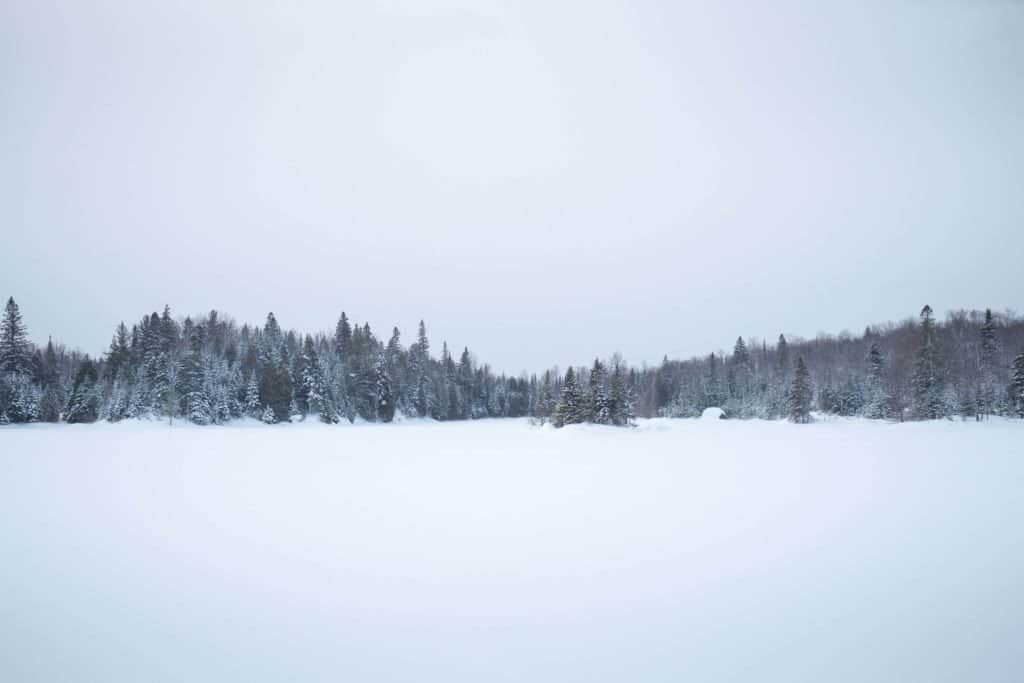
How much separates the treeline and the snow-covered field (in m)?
34.5

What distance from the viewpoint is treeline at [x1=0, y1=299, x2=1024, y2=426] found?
2036 inches

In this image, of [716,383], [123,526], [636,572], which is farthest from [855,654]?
[716,383]

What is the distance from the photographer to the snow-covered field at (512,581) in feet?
16.2

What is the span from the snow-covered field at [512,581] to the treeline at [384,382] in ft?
113

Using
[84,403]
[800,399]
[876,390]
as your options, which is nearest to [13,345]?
[84,403]

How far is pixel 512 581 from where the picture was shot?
7.09 metres

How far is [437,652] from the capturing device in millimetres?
5121

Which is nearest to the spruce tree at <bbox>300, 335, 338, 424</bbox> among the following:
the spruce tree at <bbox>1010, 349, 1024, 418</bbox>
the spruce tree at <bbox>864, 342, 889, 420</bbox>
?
the spruce tree at <bbox>864, 342, 889, 420</bbox>

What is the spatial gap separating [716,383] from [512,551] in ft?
311

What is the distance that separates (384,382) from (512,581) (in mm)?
68274

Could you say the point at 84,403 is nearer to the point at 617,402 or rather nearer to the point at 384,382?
the point at 384,382

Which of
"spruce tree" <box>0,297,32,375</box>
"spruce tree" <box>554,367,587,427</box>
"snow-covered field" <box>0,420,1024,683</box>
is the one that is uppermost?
"spruce tree" <box>0,297,32,375</box>

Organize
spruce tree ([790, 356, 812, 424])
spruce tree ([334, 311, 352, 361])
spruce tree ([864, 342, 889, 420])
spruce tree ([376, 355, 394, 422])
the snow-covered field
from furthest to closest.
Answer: spruce tree ([334, 311, 352, 361]) < spruce tree ([376, 355, 394, 422]) < spruce tree ([790, 356, 812, 424]) < spruce tree ([864, 342, 889, 420]) < the snow-covered field

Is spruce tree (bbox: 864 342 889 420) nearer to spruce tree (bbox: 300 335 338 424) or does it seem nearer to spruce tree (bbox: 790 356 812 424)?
spruce tree (bbox: 790 356 812 424)
